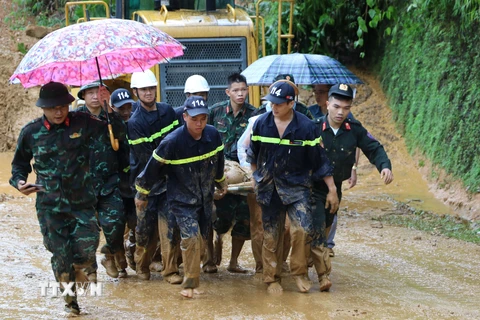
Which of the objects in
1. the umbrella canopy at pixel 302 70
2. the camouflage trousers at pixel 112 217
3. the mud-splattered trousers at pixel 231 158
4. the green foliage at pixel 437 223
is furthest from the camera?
the green foliage at pixel 437 223

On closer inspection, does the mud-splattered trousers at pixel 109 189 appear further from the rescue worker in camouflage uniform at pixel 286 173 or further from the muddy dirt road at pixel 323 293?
the rescue worker in camouflage uniform at pixel 286 173

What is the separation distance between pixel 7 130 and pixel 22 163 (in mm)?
12527

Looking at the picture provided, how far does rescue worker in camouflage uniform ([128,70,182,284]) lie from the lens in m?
7.66

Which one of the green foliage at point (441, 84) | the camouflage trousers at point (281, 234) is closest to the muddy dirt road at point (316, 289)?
the camouflage trousers at point (281, 234)

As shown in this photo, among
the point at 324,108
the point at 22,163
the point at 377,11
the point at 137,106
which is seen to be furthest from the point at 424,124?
the point at 22,163

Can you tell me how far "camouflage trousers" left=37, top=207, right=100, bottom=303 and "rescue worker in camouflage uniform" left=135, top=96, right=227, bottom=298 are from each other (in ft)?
2.43

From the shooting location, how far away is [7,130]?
732 inches

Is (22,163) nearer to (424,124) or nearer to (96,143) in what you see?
(96,143)

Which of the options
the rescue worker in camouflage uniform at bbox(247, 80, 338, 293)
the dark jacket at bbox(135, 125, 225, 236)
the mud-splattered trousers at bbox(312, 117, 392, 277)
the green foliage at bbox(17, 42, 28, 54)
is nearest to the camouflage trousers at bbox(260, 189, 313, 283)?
the rescue worker in camouflage uniform at bbox(247, 80, 338, 293)

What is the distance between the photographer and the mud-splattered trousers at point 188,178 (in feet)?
23.2

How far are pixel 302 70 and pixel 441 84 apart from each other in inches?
217

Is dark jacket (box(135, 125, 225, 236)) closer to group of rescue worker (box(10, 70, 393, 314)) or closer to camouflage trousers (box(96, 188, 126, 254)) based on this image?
group of rescue worker (box(10, 70, 393, 314))

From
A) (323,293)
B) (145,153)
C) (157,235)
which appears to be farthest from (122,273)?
(323,293)

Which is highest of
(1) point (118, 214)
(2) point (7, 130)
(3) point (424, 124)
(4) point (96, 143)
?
(4) point (96, 143)
